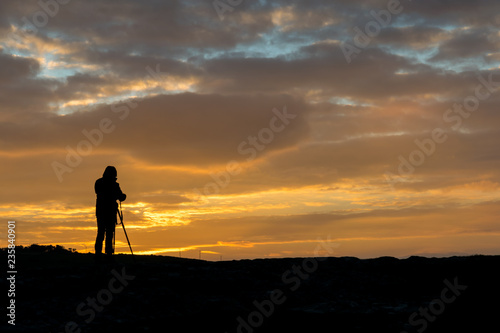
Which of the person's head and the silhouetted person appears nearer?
the silhouetted person

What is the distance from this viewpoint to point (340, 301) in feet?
36.1

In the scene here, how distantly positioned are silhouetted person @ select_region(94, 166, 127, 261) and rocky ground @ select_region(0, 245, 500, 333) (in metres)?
3.80

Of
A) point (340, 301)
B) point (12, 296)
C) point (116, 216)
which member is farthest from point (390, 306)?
point (116, 216)

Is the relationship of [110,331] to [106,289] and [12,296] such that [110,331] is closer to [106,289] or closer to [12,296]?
[106,289]

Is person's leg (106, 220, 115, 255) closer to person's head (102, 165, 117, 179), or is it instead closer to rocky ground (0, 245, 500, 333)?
person's head (102, 165, 117, 179)

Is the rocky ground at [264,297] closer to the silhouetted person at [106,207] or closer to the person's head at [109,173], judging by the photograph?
the silhouetted person at [106,207]

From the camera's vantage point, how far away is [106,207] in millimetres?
16203

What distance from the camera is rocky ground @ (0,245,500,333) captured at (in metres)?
9.59

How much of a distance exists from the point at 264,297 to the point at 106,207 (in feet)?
23.3

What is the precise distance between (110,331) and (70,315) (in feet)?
3.27

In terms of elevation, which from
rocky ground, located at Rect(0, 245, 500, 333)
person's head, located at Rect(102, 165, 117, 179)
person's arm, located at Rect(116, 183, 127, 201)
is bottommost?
rocky ground, located at Rect(0, 245, 500, 333)

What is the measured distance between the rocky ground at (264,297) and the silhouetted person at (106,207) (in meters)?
3.80

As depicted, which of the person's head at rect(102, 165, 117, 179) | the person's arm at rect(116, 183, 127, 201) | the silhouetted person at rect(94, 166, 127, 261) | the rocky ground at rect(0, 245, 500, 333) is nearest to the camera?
the rocky ground at rect(0, 245, 500, 333)

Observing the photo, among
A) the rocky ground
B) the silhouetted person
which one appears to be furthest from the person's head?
the rocky ground
